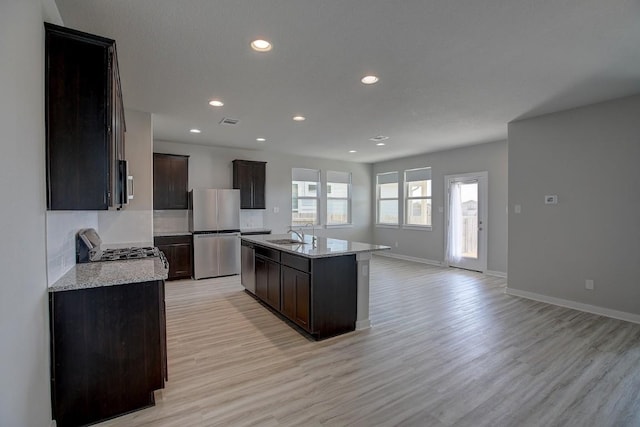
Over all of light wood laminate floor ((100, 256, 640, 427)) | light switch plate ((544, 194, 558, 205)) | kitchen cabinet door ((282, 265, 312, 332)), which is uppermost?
light switch plate ((544, 194, 558, 205))

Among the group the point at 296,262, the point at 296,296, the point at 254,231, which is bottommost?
the point at 296,296

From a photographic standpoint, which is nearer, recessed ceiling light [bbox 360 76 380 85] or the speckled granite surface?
the speckled granite surface

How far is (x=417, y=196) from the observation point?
795cm

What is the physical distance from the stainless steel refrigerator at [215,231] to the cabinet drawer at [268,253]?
6.17ft

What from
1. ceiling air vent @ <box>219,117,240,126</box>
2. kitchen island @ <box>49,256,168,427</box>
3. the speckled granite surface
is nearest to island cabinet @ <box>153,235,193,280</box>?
ceiling air vent @ <box>219,117,240,126</box>

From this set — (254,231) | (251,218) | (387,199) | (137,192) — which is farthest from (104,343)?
(387,199)

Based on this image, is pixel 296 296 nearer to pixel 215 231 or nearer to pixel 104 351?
pixel 104 351

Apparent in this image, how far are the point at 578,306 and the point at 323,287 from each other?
3.62 meters

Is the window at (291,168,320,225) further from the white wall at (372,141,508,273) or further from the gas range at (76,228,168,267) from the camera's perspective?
the gas range at (76,228,168,267)

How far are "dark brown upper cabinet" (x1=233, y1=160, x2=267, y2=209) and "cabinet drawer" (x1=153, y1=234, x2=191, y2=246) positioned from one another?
1324 mm

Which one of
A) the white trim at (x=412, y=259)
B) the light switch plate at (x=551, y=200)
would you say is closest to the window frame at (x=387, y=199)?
the white trim at (x=412, y=259)

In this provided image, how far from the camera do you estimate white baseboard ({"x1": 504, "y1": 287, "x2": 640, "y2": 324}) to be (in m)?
3.73

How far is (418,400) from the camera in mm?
2178

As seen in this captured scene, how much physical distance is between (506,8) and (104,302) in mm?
3258
